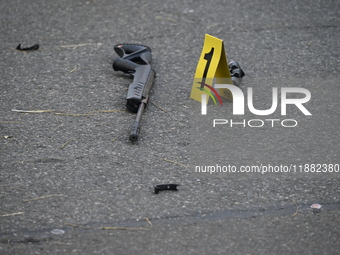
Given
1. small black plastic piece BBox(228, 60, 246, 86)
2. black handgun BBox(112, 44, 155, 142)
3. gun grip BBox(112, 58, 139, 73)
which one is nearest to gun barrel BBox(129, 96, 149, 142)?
black handgun BBox(112, 44, 155, 142)

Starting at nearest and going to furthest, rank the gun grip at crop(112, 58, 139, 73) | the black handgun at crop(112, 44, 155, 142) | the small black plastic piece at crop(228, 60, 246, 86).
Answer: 1. the black handgun at crop(112, 44, 155, 142)
2. the small black plastic piece at crop(228, 60, 246, 86)
3. the gun grip at crop(112, 58, 139, 73)

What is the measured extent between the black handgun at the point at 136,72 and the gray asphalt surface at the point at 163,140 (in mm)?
100

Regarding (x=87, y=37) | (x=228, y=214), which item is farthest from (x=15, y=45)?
(x=228, y=214)

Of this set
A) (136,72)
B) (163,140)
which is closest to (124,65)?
(136,72)

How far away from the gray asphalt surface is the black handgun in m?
0.10

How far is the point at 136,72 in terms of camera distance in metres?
5.17

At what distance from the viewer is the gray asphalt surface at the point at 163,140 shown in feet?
11.1

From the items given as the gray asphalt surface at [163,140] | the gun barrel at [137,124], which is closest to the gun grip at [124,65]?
the gray asphalt surface at [163,140]

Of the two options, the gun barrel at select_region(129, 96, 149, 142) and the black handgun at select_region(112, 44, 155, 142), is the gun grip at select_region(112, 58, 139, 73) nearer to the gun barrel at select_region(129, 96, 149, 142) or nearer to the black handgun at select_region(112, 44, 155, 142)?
the black handgun at select_region(112, 44, 155, 142)

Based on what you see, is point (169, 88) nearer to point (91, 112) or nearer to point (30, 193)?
point (91, 112)

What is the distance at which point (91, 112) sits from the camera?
15.6 feet

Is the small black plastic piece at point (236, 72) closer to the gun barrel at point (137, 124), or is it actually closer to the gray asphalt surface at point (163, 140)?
the gray asphalt surface at point (163, 140)

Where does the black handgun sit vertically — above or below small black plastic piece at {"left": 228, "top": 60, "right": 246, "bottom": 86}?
below

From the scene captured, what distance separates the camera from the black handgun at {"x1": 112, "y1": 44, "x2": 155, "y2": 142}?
15.4ft
